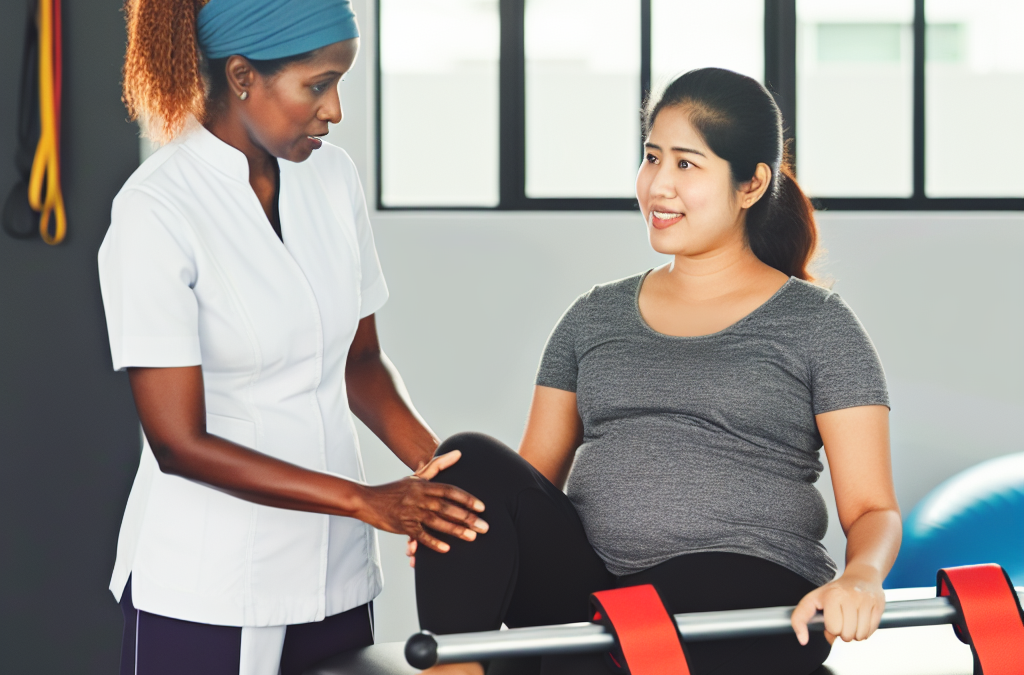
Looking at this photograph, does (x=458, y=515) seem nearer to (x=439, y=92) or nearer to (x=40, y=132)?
(x=40, y=132)

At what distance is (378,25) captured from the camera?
277 centimetres

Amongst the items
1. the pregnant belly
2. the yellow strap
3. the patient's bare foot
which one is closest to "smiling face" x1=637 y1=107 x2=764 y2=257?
the pregnant belly

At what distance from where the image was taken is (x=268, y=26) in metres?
1.09

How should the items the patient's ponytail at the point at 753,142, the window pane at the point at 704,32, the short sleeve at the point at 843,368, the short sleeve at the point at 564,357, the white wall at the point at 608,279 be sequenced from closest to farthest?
the short sleeve at the point at 843,368 → the patient's ponytail at the point at 753,142 → the short sleeve at the point at 564,357 → the white wall at the point at 608,279 → the window pane at the point at 704,32

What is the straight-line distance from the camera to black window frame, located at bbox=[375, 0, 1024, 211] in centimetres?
280

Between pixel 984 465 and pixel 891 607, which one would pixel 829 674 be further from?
pixel 984 465

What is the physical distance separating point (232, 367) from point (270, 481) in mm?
182

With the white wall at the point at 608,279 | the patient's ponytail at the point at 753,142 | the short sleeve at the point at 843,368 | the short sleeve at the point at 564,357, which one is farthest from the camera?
the white wall at the point at 608,279

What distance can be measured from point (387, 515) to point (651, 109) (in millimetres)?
736

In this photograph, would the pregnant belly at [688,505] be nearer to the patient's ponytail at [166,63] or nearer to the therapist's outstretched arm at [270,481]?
the therapist's outstretched arm at [270,481]

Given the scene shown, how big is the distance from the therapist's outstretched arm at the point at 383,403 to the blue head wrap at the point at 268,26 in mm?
424

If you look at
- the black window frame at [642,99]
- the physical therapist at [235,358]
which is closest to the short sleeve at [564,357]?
the physical therapist at [235,358]

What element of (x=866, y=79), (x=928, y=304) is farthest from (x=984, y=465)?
(x=866, y=79)

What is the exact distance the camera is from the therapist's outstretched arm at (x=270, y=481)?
103 centimetres
